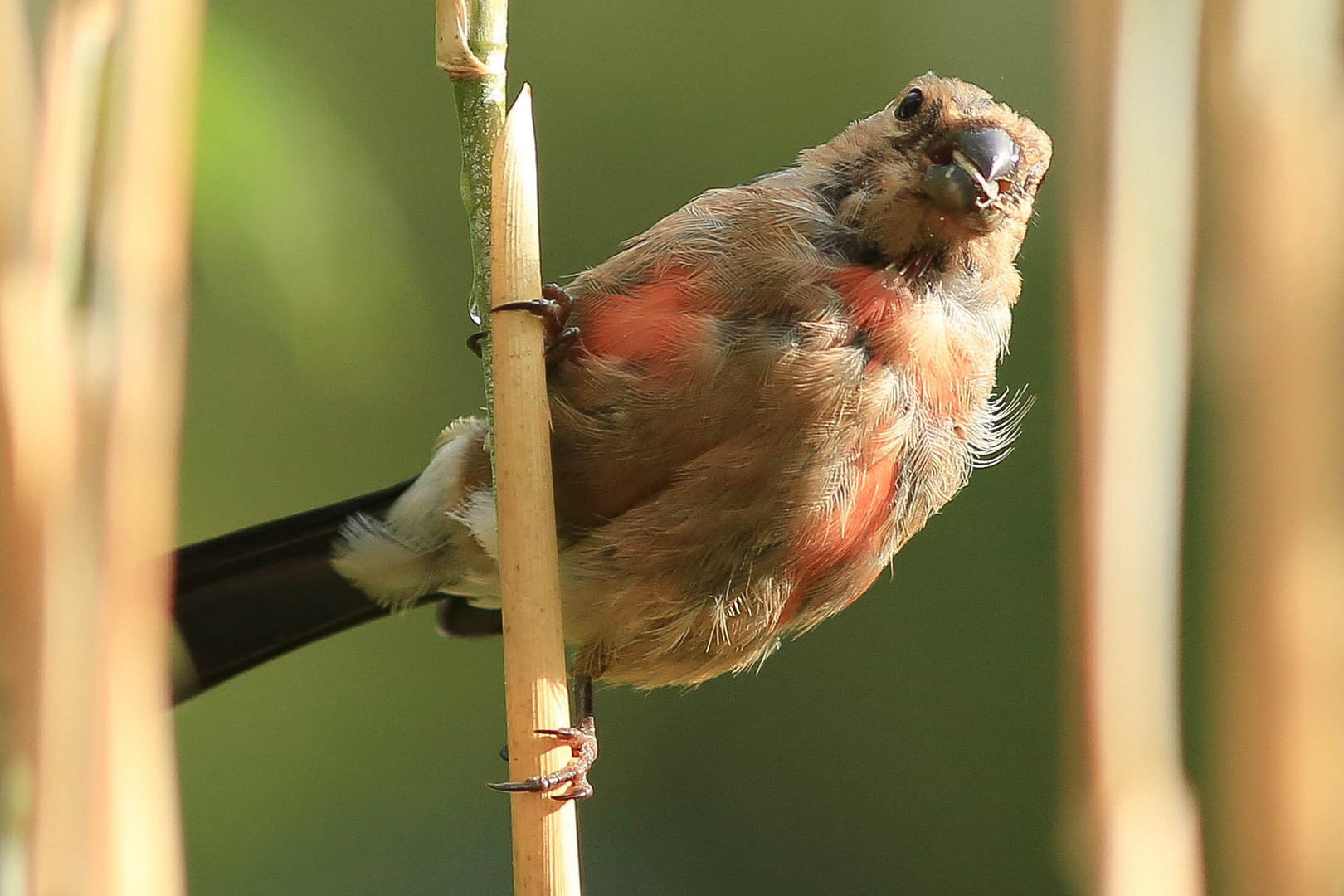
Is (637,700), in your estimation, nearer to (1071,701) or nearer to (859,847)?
(859,847)

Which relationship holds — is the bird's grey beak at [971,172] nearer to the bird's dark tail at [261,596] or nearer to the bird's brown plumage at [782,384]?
the bird's brown plumage at [782,384]

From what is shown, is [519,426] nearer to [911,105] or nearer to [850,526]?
[850,526]

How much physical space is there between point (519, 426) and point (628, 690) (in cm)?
261

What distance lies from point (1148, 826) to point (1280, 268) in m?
0.61

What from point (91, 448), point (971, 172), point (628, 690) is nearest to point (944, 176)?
point (971, 172)

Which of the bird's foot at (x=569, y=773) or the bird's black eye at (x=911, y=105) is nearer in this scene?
the bird's foot at (x=569, y=773)

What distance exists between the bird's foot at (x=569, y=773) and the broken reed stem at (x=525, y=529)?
0.01 m

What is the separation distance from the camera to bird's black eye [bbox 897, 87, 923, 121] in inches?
85.0

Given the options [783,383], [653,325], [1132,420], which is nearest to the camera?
[1132,420]

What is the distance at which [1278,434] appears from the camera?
1505mm

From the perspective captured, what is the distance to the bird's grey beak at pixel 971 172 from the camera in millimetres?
2029

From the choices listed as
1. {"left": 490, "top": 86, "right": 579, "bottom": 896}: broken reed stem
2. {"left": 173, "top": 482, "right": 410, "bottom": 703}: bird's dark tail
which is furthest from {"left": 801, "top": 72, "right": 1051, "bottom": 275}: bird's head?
{"left": 173, "top": 482, "right": 410, "bottom": 703}: bird's dark tail

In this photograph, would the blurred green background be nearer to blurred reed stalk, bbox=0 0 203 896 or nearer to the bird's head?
the bird's head

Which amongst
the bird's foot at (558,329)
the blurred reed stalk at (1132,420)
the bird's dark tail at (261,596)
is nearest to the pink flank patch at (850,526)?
the bird's foot at (558,329)
